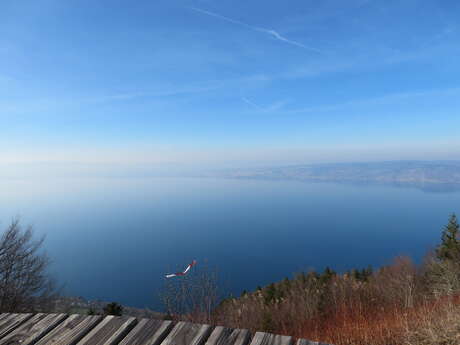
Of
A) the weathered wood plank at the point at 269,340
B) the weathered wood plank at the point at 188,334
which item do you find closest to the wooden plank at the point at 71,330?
the weathered wood plank at the point at 188,334

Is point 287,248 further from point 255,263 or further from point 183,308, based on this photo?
point 183,308

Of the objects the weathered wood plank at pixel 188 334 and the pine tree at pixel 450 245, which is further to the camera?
the pine tree at pixel 450 245

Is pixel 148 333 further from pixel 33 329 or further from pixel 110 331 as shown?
pixel 33 329

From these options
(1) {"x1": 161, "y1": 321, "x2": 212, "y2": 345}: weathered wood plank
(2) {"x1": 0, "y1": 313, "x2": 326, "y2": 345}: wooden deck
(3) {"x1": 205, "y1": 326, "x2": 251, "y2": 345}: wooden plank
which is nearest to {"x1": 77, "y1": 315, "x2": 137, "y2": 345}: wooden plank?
(2) {"x1": 0, "y1": 313, "x2": 326, "y2": 345}: wooden deck

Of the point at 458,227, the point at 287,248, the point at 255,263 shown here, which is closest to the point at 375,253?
the point at 287,248

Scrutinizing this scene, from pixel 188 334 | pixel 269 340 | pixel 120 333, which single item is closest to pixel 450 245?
pixel 269 340

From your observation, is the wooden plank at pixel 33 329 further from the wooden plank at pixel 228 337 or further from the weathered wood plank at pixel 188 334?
the wooden plank at pixel 228 337
